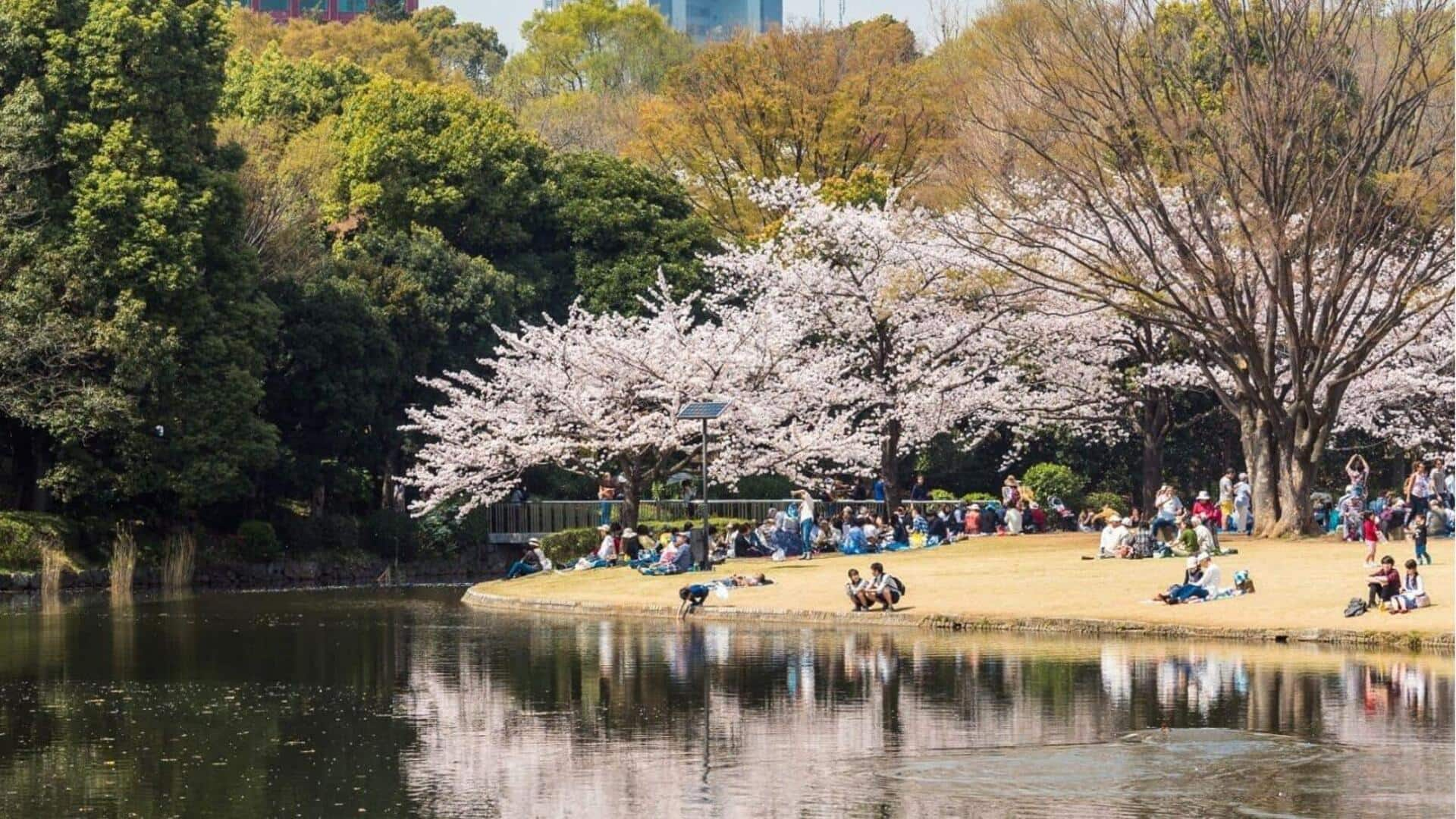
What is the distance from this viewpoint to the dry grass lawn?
101 ft

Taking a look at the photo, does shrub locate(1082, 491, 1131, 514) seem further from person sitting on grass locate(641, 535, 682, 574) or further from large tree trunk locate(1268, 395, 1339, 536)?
person sitting on grass locate(641, 535, 682, 574)

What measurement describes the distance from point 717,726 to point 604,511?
30931 millimetres

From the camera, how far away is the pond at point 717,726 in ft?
58.1

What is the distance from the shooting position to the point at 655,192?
63.5m

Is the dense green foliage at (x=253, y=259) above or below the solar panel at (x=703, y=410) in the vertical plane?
above

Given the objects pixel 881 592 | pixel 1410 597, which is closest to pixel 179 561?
pixel 881 592

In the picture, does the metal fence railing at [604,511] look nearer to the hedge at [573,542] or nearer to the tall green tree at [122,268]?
the hedge at [573,542]

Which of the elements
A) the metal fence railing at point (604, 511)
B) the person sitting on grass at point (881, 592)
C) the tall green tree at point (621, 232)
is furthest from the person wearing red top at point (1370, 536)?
the tall green tree at point (621, 232)

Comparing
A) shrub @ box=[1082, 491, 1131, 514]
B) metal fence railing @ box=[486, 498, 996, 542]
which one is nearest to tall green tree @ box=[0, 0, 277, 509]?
metal fence railing @ box=[486, 498, 996, 542]

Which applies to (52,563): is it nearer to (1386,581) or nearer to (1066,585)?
(1066,585)

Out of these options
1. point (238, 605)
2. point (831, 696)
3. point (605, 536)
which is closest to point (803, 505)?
point (605, 536)

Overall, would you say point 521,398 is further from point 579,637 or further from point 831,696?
point 831,696

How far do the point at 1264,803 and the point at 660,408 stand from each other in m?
33.6

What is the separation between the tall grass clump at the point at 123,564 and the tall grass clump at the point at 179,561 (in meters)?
0.91
